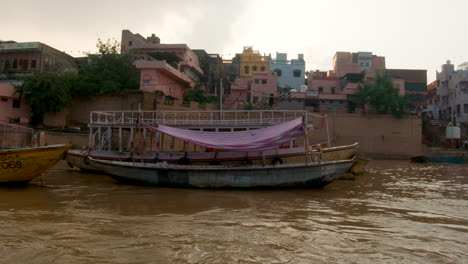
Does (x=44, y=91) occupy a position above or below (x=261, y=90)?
below

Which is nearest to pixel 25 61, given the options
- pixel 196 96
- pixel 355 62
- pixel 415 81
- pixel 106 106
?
pixel 106 106

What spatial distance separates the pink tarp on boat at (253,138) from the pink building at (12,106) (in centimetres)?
2130

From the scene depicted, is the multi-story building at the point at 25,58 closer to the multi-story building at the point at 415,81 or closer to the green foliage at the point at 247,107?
the green foliage at the point at 247,107

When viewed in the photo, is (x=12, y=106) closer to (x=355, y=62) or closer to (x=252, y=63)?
(x=252, y=63)

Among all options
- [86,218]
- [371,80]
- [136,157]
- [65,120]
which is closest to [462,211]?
[86,218]

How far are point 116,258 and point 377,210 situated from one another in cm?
679

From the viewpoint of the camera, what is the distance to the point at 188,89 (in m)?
37.3

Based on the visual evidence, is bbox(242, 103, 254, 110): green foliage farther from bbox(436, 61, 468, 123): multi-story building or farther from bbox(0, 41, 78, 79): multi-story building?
bbox(436, 61, 468, 123): multi-story building

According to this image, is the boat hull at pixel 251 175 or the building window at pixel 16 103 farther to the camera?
the building window at pixel 16 103

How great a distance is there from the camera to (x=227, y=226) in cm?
705

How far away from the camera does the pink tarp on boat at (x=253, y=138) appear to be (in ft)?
39.3

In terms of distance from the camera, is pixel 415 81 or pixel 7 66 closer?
pixel 7 66

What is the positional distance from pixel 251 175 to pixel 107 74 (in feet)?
75.0

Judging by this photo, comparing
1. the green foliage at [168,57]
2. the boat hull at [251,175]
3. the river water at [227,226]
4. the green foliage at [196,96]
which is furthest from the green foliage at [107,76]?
the boat hull at [251,175]
